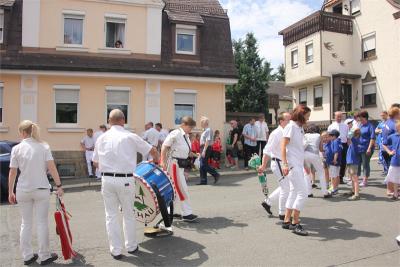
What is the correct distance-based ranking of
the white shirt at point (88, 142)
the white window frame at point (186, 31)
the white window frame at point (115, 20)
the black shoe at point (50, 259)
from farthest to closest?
the white window frame at point (186, 31)
the white window frame at point (115, 20)
the white shirt at point (88, 142)
the black shoe at point (50, 259)

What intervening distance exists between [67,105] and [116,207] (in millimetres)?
13503

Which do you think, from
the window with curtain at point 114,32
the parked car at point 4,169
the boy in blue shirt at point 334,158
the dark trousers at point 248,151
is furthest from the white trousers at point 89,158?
the boy in blue shirt at point 334,158

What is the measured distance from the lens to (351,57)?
31516mm

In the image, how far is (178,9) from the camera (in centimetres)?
2064

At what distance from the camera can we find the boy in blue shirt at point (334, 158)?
10.1 meters

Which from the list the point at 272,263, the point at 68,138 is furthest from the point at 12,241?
the point at 68,138

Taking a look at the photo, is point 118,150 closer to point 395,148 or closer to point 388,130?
point 395,148

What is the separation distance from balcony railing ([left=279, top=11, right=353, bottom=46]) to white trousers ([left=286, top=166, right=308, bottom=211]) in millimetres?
Answer: 25837

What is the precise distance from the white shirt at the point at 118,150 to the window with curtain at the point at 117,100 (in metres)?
13.0

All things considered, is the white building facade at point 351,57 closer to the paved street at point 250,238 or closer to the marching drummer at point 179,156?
the paved street at point 250,238

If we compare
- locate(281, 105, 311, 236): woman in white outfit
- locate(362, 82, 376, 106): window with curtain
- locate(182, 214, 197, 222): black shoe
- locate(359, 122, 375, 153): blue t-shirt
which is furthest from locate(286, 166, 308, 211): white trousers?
locate(362, 82, 376, 106): window with curtain

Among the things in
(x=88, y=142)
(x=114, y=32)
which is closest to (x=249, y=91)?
(x=114, y=32)

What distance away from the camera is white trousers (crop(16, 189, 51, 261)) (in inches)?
221

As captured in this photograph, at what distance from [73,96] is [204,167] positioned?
27.8ft
